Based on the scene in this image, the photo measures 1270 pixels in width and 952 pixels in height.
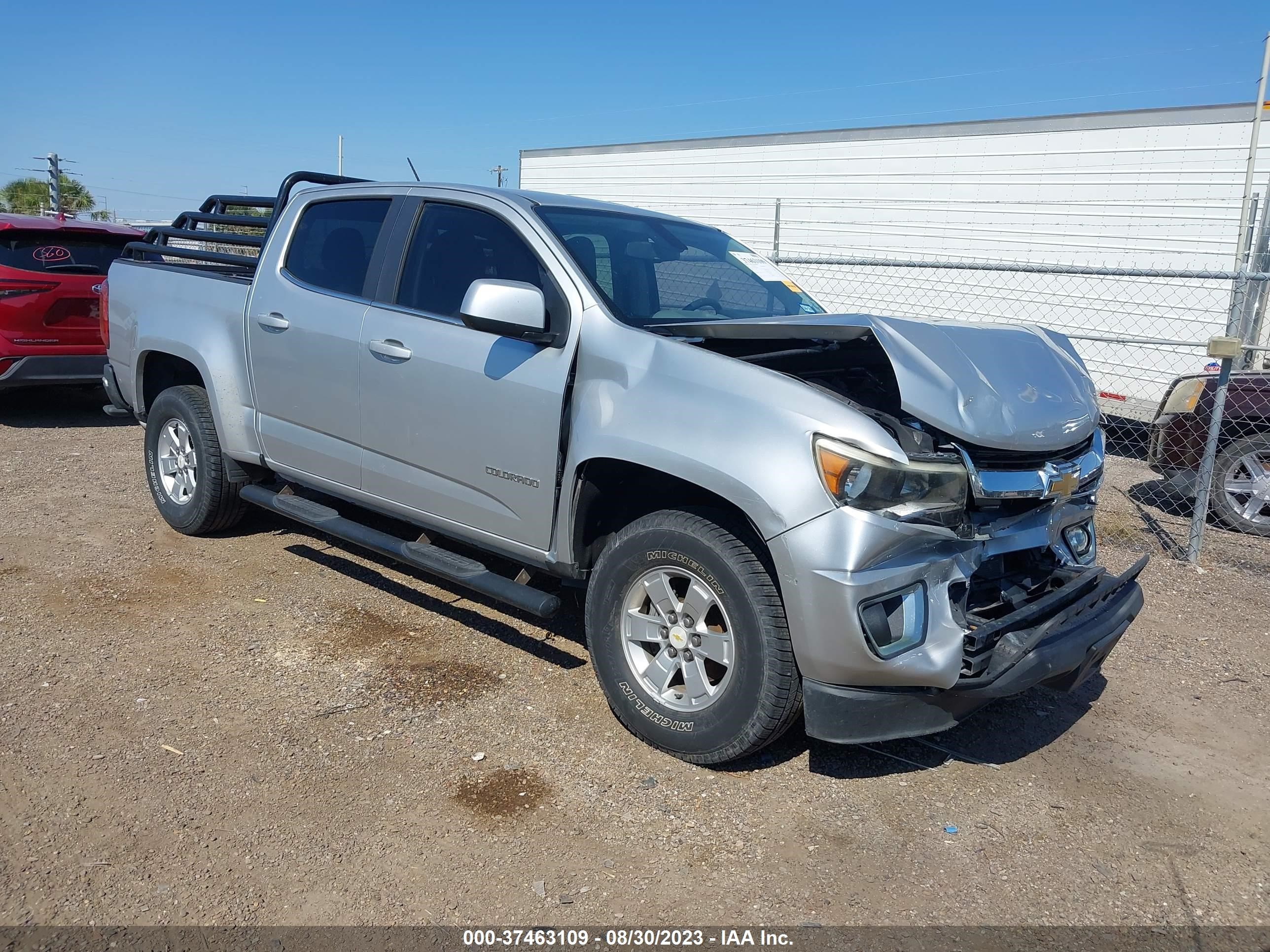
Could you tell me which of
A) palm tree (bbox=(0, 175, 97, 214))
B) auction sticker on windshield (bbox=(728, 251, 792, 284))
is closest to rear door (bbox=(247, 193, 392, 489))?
auction sticker on windshield (bbox=(728, 251, 792, 284))

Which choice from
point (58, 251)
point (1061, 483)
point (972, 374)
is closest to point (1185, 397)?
point (1061, 483)

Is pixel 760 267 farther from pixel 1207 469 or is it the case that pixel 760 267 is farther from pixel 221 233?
pixel 221 233

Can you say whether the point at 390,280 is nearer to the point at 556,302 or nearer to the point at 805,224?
the point at 556,302

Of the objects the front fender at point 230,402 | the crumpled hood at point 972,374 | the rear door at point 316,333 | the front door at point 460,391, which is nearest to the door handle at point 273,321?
the rear door at point 316,333

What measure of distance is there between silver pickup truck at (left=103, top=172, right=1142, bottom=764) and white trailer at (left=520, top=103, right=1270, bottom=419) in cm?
386

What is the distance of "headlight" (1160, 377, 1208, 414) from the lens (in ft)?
22.2

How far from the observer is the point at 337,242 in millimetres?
4809

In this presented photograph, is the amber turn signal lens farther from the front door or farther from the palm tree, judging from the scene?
the palm tree

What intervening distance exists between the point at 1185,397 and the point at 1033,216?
438 cm

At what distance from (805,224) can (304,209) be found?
9.16 meters

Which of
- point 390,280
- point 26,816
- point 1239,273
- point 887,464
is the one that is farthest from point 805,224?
point 26,816

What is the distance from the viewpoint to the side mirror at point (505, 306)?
11.7ft

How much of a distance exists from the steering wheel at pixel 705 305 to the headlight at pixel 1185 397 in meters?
4.20

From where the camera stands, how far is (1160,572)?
236 inches
